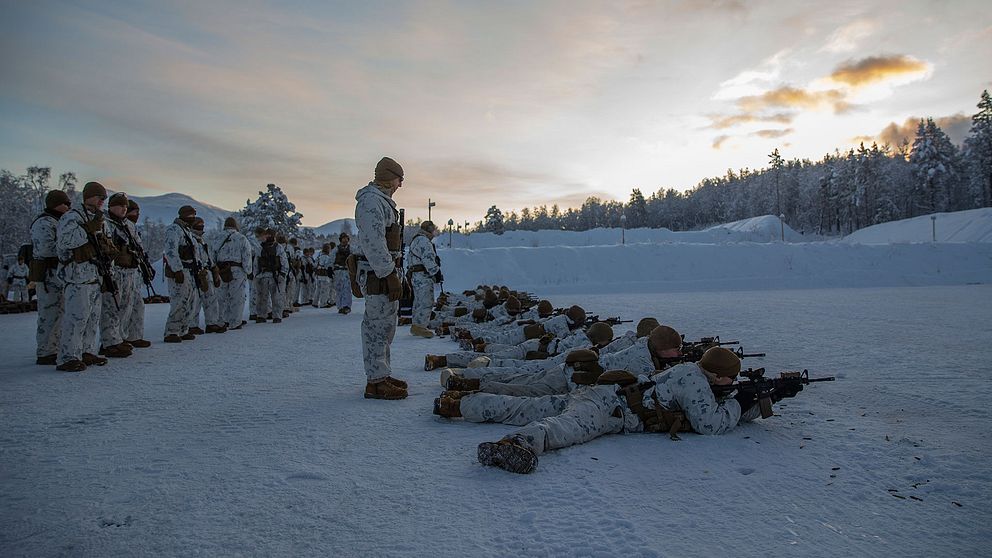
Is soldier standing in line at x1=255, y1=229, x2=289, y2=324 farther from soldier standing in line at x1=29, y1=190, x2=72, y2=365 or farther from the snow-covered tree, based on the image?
the snow-covered tree

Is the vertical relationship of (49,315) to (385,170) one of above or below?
below

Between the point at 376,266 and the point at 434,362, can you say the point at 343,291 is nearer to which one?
the point at 434,362

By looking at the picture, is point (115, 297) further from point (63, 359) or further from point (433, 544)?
point (433, 544)

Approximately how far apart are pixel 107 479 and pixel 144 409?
5.95ft

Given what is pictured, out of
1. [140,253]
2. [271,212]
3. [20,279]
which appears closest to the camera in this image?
[140,253]

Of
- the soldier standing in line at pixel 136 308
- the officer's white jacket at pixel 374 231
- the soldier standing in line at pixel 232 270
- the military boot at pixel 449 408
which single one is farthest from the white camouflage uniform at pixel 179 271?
the military boot at pixel 449 408

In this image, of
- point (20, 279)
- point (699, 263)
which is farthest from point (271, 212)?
point (699, 263)

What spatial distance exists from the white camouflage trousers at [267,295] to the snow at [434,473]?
21.1 feet

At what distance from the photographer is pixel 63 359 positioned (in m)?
6.66

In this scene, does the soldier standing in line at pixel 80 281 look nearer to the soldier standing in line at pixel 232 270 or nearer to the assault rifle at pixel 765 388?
the soldier standing in line at pixel 232 270

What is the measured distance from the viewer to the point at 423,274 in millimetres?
10578

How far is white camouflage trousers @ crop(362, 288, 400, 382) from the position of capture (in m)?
5.30

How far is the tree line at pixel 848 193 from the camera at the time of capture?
71375 mm

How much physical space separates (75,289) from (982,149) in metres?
91.3
